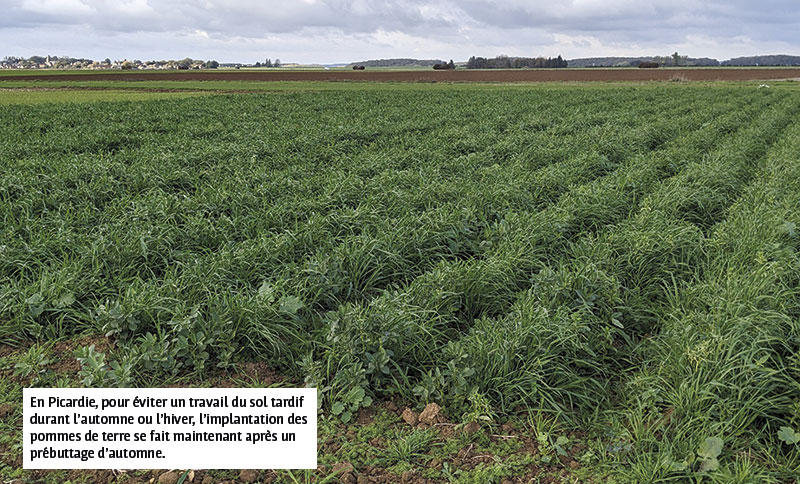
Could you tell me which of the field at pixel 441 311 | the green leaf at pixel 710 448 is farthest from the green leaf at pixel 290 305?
the green leaf at pixel 710 448

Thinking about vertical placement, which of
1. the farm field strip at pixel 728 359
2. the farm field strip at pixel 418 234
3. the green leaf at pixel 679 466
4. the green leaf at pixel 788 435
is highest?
the farm field strip at pixel 418 234

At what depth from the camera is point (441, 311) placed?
193 inches

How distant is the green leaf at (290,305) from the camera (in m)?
4.56

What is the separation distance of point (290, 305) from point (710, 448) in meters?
3.14

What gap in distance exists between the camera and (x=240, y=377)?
13.7ft

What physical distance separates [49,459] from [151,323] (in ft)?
4.65

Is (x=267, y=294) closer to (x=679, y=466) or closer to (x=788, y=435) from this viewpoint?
(x=679, y=466)

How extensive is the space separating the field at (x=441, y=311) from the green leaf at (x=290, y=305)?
0.6 inches

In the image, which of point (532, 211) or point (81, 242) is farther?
point (532, 211)

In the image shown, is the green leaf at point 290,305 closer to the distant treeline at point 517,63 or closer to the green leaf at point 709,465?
the green leaf at point 709,465

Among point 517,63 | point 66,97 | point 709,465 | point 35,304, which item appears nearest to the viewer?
point 709,465

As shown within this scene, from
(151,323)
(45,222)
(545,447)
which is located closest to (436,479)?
(545,447)

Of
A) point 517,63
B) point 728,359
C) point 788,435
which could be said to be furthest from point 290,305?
point 517,63

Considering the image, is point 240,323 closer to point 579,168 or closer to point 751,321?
point 751,321
